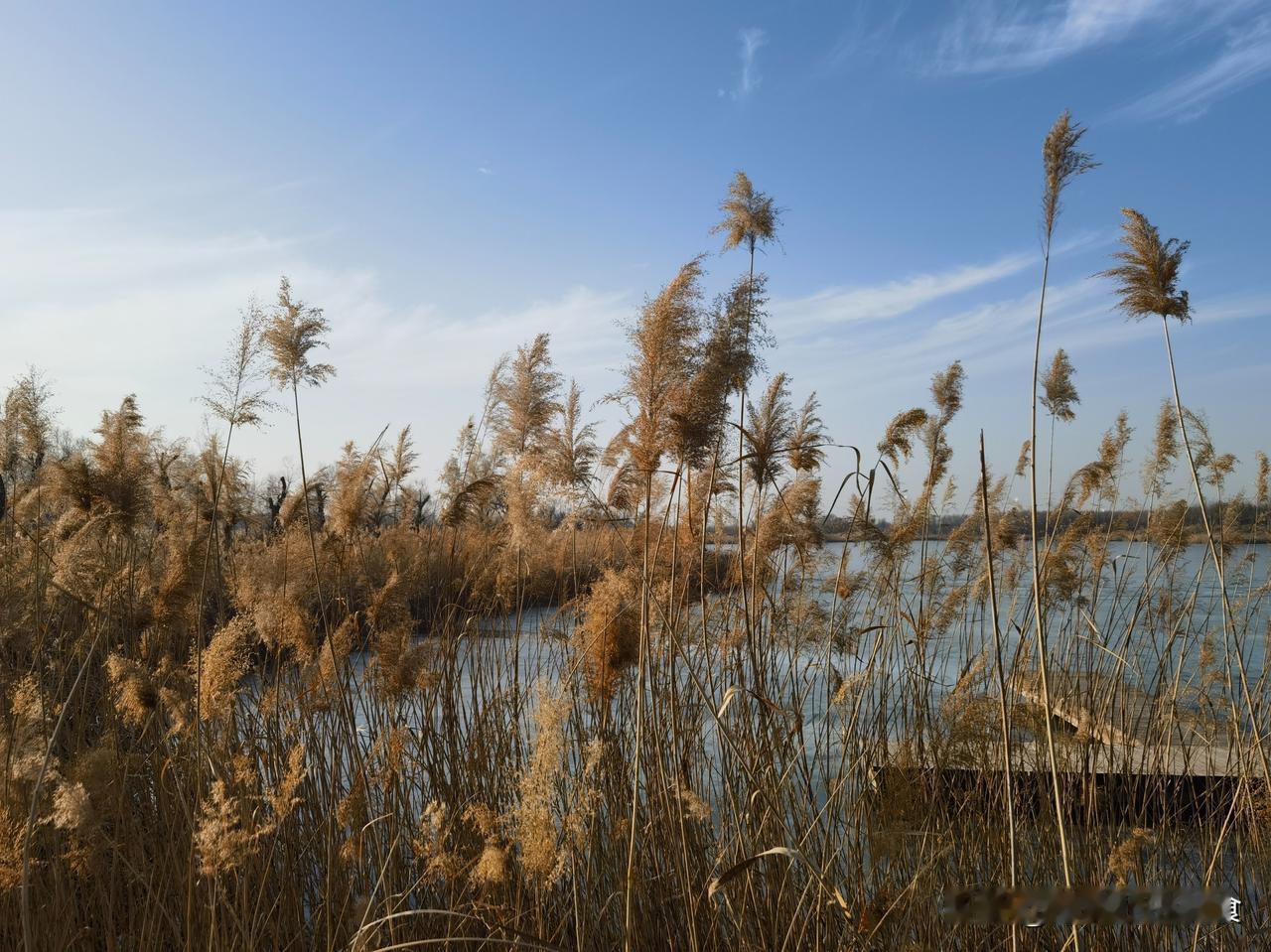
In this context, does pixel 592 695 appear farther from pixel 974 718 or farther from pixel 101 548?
pixel 101 548

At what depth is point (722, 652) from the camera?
134 inches

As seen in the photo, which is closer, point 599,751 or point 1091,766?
point 599,751

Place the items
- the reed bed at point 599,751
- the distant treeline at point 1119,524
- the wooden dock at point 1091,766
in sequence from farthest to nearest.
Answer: the distant treeline at point 1119,524 < the wooden dock at point 1091,766 < the reed bed at point 599,751

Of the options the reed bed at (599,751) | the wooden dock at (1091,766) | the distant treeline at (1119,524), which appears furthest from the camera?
the distant treeline at (1119,524)

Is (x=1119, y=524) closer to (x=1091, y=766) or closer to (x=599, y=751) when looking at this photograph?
(x=1091, y=766)

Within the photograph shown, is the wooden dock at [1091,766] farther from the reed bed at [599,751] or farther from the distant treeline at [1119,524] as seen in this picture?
the distant treeline at [1119,524]

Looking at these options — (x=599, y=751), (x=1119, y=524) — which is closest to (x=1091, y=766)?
(x=599, y=751)

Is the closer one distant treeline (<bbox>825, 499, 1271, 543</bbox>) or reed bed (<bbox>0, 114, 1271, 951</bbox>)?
reed bed (<bbox>0, 114, 1271, 951</bbox>)

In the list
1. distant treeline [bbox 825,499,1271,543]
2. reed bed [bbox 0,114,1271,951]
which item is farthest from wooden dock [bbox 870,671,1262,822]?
distant treeline [bbox 825,499,1271,543]

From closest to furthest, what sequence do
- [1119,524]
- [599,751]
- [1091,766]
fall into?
[599,751] → [1091,766] → [1119,524]

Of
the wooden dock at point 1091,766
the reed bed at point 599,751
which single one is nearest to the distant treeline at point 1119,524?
the reed bed at point 599,751

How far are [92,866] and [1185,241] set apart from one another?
359 centimetres

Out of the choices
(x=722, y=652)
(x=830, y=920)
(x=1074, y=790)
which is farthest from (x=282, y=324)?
(x=1074, y=790)

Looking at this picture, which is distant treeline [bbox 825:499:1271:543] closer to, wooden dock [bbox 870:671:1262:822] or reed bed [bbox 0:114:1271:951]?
reed bed [bbox 0:114:1271:951]
